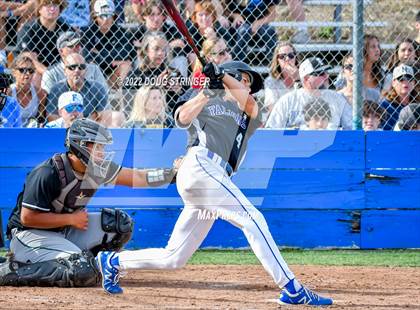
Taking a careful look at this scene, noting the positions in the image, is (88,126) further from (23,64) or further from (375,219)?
(375,219)

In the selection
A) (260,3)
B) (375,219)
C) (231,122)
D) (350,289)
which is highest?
(231,122)

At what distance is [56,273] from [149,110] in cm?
260

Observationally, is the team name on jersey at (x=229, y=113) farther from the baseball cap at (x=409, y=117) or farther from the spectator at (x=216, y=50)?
the baseball cap at (x=409, y=117)

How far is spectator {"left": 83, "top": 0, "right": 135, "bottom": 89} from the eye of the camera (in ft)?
28.2

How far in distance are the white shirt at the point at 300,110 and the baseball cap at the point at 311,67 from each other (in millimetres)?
184

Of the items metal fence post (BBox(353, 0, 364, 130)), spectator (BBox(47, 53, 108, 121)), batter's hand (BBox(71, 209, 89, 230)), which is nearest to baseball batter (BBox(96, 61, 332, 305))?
batter's hand (BBox(71, 209, 89, 230))

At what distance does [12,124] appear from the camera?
8.20 metres

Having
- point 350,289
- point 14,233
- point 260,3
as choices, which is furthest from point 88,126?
→ point 260,3

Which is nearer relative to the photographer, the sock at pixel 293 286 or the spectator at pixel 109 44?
the sock at pixel 293 286

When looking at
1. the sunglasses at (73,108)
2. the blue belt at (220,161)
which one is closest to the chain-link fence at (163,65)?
the sunglasses at (73,108)

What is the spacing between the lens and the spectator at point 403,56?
8750mm

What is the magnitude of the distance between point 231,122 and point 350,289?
151cm

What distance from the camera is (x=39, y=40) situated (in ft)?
28.5

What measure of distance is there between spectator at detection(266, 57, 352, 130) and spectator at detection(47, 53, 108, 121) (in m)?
1.67
